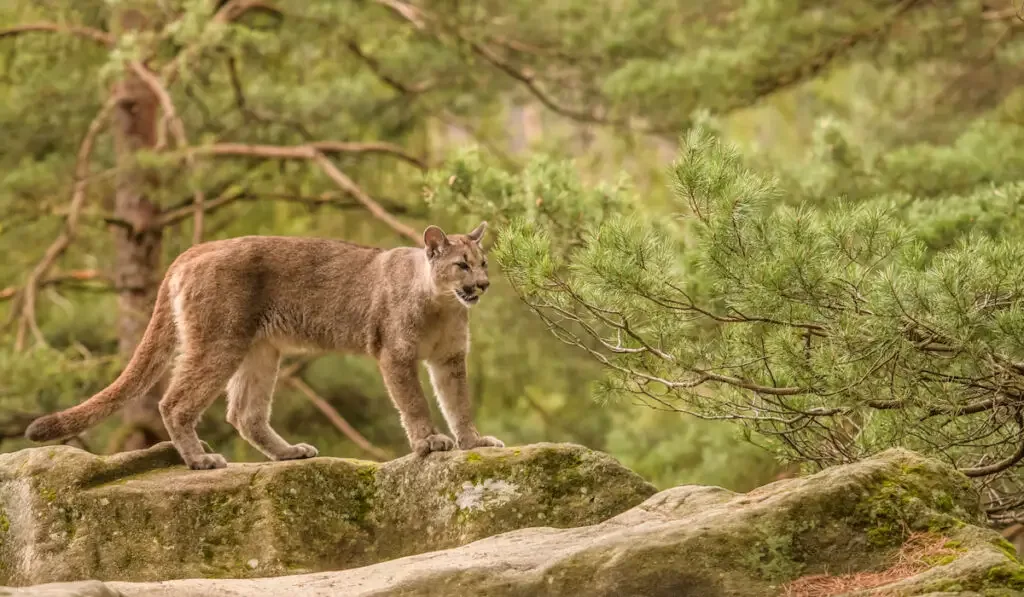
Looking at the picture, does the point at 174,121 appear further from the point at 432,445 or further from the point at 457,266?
the point at 432,445

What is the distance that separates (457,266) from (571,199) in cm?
163

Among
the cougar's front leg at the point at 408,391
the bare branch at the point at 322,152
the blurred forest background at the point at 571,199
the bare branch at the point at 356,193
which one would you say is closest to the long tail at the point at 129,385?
the cougar's front leg at the point at 408,391

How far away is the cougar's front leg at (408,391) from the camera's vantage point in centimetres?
844

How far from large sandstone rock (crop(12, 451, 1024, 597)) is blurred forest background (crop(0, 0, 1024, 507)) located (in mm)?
951

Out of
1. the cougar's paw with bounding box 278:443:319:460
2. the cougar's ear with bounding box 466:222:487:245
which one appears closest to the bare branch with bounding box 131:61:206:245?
the cougar's paw with bounding box 278:443:319:460

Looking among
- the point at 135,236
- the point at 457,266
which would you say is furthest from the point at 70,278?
the point at 457,266

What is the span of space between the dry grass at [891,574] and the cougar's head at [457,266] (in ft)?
10.9

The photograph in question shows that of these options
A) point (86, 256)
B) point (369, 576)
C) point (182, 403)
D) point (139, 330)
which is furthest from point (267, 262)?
point (86, 256)

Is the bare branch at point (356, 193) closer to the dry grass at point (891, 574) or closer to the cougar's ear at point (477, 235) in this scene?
the cougar's ear at point (477, 235)

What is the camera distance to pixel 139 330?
1495 cm

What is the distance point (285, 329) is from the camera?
29.4ft

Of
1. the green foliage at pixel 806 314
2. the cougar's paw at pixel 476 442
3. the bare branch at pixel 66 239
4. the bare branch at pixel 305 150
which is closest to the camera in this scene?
the green foliage at pixel 806 314

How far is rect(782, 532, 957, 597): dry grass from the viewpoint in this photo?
5.54 metres

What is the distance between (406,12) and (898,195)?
680cm
